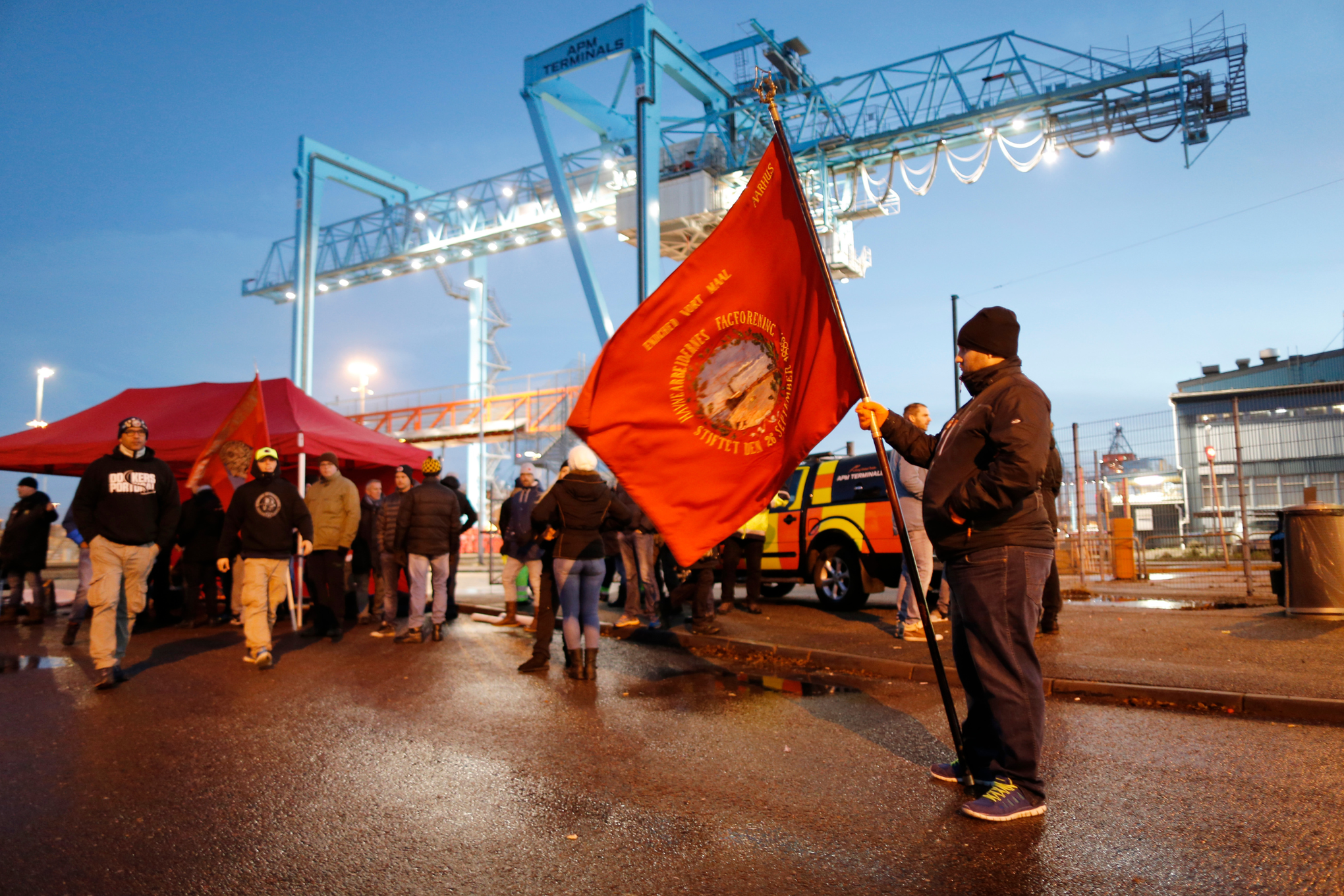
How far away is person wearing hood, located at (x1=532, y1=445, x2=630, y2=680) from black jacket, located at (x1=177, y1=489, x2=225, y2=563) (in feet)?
19.9

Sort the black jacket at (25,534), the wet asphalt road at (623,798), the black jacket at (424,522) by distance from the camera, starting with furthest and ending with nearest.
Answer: the black jacket at (25,534) → the black jacket at (424,522) → the wet asphalt road at (623,798)

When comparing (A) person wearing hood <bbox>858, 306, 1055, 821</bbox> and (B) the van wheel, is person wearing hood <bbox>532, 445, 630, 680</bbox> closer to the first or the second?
(A) person wearing hood <bbox>858, 306, 1055, 821</bbox>

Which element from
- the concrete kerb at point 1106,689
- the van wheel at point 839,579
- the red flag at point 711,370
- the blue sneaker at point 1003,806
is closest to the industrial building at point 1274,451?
the van wheel at point 839,579

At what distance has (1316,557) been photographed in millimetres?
9023

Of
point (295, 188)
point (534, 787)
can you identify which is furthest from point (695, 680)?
point (295, 188)

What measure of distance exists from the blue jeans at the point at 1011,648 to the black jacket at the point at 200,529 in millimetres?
10158

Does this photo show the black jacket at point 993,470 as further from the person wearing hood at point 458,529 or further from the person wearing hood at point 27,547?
the person wearing hood at point 27,547

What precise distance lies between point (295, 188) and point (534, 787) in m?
40.4

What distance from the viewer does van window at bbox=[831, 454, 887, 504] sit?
11070mm

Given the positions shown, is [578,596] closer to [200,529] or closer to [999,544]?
[999,544]

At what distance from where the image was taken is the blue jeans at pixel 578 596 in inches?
287

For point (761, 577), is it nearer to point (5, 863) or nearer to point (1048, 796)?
point (1048, 796)

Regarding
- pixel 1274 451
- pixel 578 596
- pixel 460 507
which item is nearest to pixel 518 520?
pixel 460 507

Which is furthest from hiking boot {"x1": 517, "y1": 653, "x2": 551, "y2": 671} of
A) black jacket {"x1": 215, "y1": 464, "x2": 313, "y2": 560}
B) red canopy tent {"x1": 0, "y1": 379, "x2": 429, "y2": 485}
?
red canopy tent {"x1": 0, "y1": 379, "x2": 429, "y2": 485}
